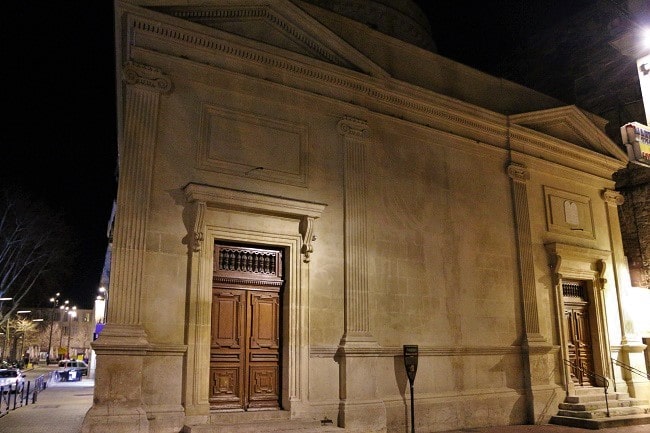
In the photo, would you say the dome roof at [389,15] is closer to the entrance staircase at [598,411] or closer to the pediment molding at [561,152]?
the pediment molding at [561,152]

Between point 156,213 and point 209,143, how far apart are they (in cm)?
163

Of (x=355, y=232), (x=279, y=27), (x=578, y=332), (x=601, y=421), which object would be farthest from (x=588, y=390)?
(x=279, y=27)

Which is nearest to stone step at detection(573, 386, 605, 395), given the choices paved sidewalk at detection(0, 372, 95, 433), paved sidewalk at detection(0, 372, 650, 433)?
paved sidewalk at detection(0, 372, 650, 433)

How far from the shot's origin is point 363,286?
35.2ft

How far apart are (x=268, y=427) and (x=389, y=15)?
41.4 feet

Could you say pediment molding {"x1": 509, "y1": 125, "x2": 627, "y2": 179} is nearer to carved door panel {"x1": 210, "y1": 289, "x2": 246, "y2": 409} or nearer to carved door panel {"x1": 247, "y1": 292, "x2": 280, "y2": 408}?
carved door panel {"x1": 247, "y1": 292, "x2": 280, "y2": 408}

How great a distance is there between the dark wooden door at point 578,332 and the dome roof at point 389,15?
8.68 m

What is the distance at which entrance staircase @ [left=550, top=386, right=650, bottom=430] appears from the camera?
39.9 ft

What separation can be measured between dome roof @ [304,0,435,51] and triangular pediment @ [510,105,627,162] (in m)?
4.47

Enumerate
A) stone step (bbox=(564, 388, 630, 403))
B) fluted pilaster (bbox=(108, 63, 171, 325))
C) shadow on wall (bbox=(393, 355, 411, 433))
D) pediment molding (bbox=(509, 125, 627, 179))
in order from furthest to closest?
pediment molding (bbox=(509, 125, 627, 179))
stone step (bbox=(564, 388, 630, 403))
shadow on wall (bbox=(393, 355, 411, 433))
fluted pilaster (bbox=(108, 63, 171, 325))

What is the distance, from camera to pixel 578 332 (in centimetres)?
1432

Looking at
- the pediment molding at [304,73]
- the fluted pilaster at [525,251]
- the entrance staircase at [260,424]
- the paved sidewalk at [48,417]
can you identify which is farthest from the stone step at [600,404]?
the paved sidewalk at [48,417]

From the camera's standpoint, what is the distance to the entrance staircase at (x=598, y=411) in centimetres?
1216

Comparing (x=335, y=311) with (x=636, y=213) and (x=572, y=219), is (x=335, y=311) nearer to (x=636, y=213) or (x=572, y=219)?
(x=572, y=219)
